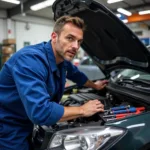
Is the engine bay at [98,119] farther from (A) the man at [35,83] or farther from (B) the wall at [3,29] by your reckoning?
(B) the wall at [3,29]

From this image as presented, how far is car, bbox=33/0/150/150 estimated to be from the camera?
1.15 meters

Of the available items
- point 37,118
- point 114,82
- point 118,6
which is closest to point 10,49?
point 118,6

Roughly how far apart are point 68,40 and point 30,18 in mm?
11259

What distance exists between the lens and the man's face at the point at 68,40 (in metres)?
1.43

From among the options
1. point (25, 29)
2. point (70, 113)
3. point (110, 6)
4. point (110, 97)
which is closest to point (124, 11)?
point (110, 6)

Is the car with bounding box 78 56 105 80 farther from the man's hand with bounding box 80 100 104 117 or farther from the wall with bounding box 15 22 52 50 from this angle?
the wall with bounding box 15 22 52 50

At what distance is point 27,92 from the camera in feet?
3.83

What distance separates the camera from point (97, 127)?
1.22 metres

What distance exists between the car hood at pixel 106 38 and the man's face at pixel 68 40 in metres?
0.24

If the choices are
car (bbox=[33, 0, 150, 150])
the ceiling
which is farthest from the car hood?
the ceiling

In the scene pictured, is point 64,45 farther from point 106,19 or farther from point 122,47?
point 122,47

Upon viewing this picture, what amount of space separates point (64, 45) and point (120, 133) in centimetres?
69

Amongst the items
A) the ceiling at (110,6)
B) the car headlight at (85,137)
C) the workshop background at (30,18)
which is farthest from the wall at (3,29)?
the car headlight at (85,137)

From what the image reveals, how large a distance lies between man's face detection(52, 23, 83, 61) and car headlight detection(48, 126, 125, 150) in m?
0.53
